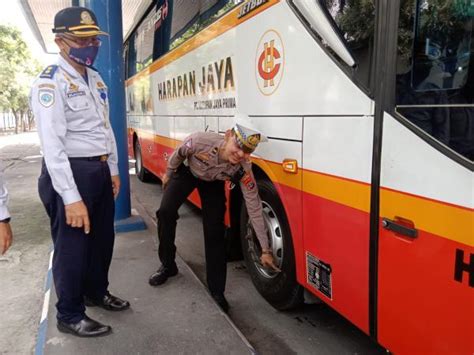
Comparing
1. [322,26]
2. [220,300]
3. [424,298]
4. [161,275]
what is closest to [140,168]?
[161,275]

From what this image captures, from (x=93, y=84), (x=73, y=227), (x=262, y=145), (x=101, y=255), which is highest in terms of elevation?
(x=93, y=84)

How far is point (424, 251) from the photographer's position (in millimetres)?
1716

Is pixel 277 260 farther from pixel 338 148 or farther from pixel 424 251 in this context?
pixel 424 251

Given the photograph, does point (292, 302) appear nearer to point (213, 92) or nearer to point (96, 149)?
point (96, 149)

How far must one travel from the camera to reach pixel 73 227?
2.41 meters

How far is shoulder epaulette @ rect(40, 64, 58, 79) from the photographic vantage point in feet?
7.35

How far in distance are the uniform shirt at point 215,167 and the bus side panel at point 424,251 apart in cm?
103

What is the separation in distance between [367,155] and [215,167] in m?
1.20

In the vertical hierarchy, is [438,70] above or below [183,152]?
above

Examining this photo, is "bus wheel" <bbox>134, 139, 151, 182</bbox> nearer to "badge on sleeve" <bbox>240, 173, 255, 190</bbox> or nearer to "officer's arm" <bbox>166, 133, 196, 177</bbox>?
"officer's arm" <bbox>166, 133, 196, 177</bbox>

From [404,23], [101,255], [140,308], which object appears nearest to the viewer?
[404,23]

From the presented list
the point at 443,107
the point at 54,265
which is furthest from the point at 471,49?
the point at 54,265

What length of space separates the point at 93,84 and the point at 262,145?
1.25m

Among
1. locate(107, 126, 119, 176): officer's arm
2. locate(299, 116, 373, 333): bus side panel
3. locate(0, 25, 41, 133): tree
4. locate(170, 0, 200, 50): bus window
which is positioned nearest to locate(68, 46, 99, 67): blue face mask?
locate(107, 126, 119, 176): officer's arm
